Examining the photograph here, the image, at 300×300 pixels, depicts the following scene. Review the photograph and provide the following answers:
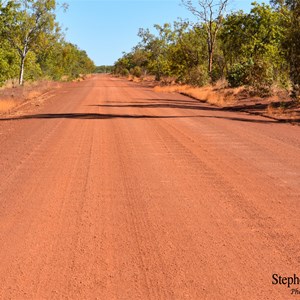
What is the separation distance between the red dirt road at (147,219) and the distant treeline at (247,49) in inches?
406

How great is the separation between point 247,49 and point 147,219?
3049 centimetres

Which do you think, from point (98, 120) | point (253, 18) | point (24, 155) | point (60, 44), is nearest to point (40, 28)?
point (60, 44)

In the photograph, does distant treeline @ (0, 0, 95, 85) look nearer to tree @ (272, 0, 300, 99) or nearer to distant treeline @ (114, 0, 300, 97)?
distant treeline @ (114, 0, 300, 97)

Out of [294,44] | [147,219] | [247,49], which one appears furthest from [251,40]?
[147,219]

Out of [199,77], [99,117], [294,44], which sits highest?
[294,44]

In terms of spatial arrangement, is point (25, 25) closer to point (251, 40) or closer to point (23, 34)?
point (23, 34)

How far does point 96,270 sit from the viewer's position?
3.26 meters

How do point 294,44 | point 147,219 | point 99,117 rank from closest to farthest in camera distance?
point 147,219 → point 99,117 → point 294,44

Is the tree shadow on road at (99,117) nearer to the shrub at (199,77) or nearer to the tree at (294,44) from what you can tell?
the tree at (294,44)

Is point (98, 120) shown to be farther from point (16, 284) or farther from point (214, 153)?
point (16, 284)

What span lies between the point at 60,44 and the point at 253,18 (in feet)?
67.3

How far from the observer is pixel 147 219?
4383mm

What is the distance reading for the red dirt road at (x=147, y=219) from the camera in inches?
121

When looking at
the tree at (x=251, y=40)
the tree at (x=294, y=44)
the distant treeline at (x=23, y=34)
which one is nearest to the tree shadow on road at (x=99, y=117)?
the tree at (x=294, y=44)
